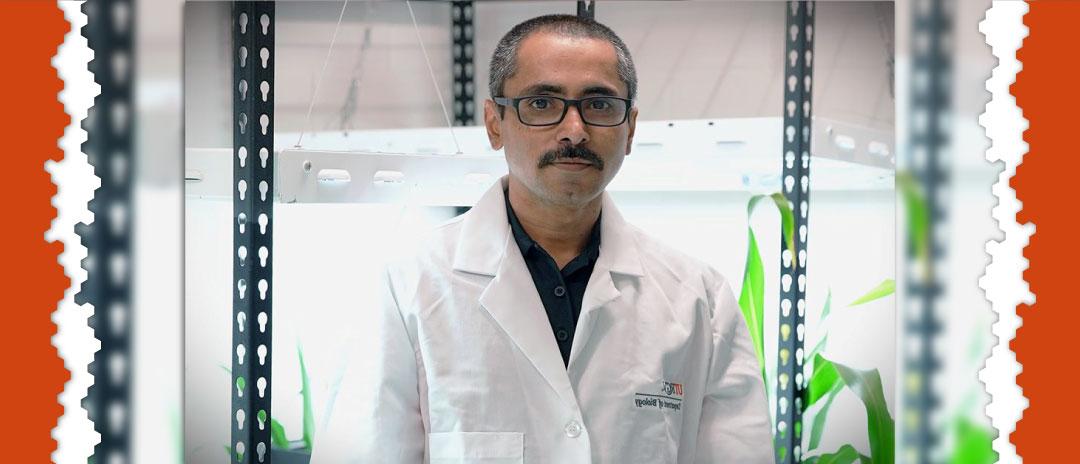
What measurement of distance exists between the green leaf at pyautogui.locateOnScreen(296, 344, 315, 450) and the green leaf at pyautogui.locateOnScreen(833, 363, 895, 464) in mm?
989

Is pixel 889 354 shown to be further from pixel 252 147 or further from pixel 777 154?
pixel 252 147

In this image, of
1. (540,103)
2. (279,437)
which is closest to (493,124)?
(540,103)

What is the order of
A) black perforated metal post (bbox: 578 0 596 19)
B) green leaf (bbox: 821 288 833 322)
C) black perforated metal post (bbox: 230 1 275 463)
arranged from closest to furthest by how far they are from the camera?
black perforated metal post (bbox: 230 1 275 463) < black perforated metal post (bbox: 578 0 596 19) < green leaf (bbox: 821 288 833 322)

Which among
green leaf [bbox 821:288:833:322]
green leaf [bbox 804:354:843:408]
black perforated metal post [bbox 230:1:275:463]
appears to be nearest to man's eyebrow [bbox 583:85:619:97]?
black perforated metal post [bbox 230:1:275:463]

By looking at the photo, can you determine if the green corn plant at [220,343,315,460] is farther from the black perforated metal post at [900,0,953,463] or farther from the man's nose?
the black perforated metal post at [900,0,953,463]

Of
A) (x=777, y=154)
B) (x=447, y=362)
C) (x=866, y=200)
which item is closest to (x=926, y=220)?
(x=447, y=362)

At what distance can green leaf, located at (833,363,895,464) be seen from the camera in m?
1.78

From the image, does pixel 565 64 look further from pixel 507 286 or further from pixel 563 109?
pixel 507 286

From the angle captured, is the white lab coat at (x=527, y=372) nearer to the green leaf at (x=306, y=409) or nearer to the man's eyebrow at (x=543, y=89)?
the man's eyebrow at (x=543, y=89)

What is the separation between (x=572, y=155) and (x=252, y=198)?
1.46 ft

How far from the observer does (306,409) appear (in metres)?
1.75

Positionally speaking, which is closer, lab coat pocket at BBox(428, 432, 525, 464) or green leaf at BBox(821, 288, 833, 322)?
lab coat pocket at BBox(428, 432, 525, 464)

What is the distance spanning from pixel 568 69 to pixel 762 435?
1.50 ft

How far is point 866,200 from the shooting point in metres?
1.85
